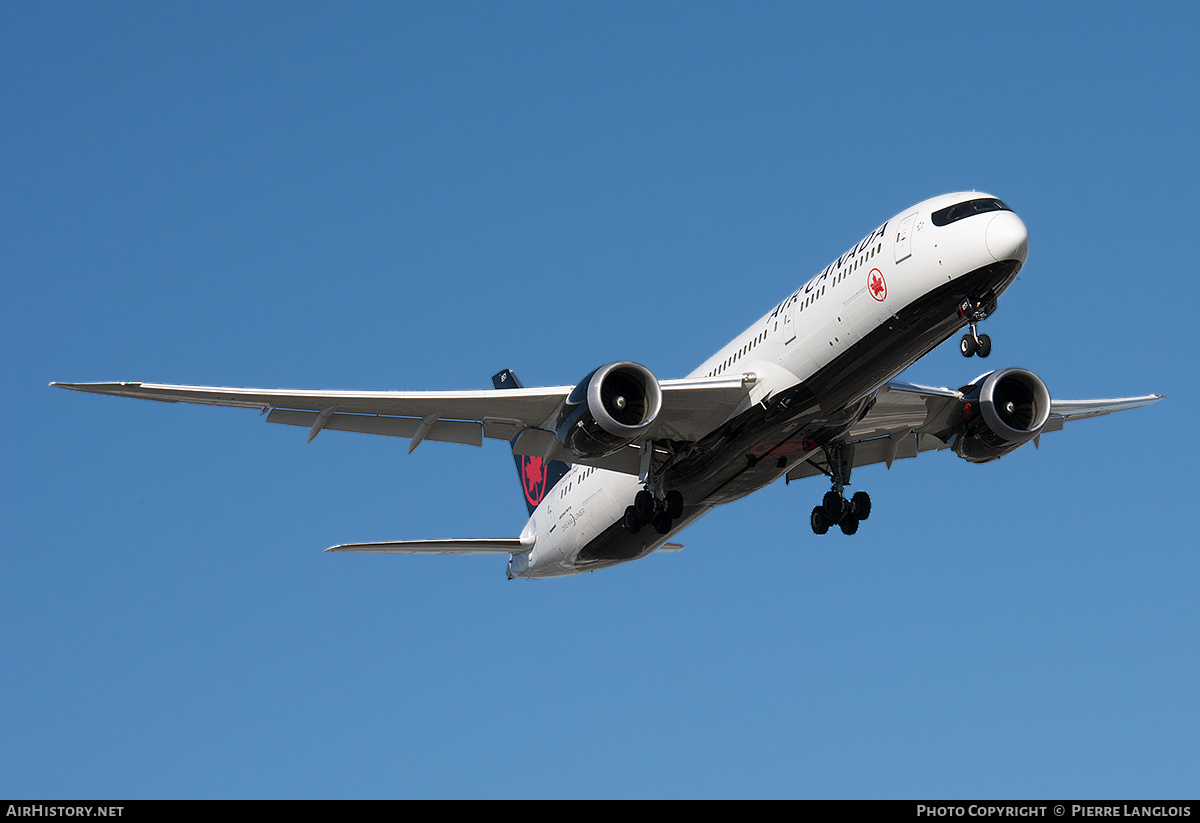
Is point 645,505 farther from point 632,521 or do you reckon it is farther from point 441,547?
point 441,547

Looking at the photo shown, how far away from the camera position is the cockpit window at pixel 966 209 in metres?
22.9

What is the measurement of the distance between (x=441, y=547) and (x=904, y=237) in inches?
578

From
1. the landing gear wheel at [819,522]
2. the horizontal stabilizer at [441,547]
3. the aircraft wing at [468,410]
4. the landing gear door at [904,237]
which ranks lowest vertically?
the landing gear wheel at [819,522]

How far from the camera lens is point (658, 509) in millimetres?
28156

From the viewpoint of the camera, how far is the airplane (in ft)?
75.7

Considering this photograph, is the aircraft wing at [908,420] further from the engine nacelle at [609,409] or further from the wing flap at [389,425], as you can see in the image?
the wing flap at [389,425]

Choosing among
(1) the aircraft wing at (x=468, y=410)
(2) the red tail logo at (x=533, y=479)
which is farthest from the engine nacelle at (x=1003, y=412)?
(2) the red tail logo at (x=533, y=479)

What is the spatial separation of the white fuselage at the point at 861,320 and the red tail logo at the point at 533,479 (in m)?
7.87

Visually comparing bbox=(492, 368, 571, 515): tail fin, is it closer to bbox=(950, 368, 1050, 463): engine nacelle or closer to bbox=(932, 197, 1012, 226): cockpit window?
bbox=(950, 368, 1050, 463): engine nacelle

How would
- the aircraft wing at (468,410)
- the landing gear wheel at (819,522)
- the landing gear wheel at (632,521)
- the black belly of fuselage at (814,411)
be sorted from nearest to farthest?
1. the black belly of fuselage at (814,411)
2. the aircraft wing at (468,410)
3. the landing gear wheel at (632,521)
4. the landing gear wheel at (819,522)

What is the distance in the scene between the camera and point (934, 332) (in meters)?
23.6

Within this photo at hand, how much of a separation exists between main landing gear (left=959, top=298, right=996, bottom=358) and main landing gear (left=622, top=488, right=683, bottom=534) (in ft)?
25.0
